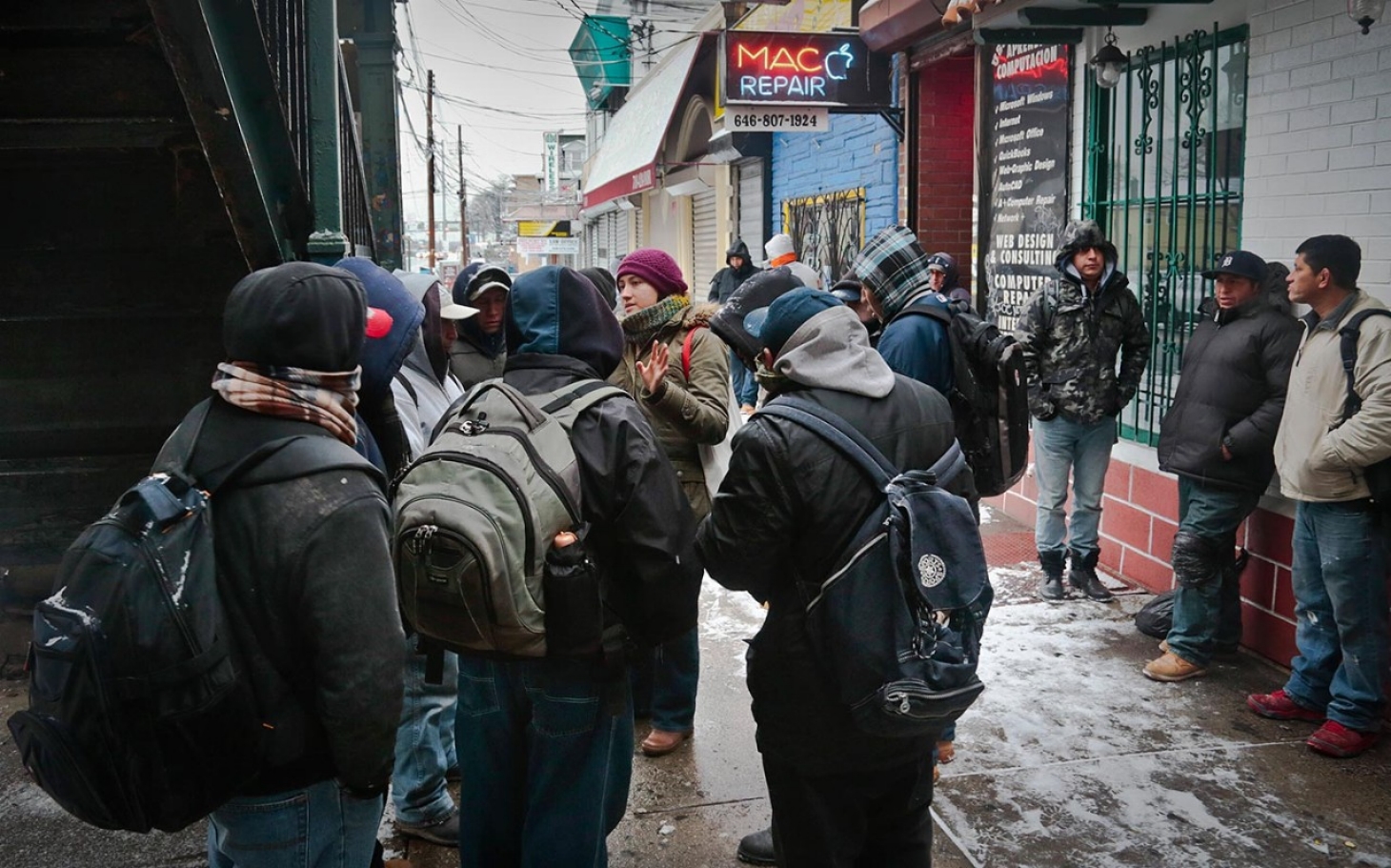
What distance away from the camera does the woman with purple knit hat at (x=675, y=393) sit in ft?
14.7

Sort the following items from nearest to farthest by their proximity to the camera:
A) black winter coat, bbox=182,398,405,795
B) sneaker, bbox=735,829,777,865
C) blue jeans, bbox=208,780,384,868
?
black winter coat, bbox=182,398,405,795 < blue jeans, bbox=208,780,384,868 < sneaker, bbox=735,829,777,865

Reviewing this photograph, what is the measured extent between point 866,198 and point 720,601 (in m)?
5.97

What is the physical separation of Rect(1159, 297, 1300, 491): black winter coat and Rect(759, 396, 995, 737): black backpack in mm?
2891

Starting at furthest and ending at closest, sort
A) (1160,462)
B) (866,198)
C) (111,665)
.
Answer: (866,198)
(1160,462)
(111,665)

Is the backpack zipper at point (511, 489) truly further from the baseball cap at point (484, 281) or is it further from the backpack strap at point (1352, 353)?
the backpack strap at point (1352, 353)

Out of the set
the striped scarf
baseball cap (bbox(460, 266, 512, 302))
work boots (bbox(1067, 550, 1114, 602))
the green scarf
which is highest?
baseball cap (bbox(460, 266, 512, 302))

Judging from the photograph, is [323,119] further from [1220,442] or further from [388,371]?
[1220,442]

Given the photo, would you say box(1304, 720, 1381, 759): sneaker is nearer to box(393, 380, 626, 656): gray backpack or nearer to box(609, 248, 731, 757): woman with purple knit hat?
box(609, 248, 731, 757): woman with purple knit hat

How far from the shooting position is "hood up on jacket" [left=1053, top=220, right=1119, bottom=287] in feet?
20.2

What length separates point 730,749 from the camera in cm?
462

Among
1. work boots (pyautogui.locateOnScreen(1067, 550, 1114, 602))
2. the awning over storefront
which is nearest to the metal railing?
work boots (pyautogui.locateOnScreen(1067, 550, 1114, 602))

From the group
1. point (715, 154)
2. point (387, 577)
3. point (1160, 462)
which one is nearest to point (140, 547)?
point (387, 577)

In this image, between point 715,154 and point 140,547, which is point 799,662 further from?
point 715,154

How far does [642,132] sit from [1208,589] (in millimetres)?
15519
